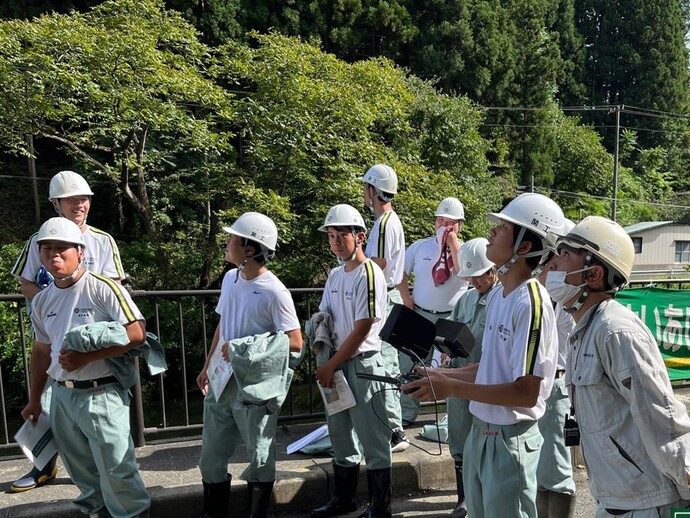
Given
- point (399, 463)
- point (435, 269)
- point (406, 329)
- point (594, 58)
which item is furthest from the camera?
point (594, 58)

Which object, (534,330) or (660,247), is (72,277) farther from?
(660,247)

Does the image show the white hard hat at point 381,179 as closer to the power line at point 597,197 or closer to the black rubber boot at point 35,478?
the black rubber boot at point 35,478

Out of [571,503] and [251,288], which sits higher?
[251,288]

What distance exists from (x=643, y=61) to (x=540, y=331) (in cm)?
5684

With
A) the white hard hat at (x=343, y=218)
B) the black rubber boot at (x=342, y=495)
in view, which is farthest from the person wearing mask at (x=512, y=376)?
the black rubber boot at (x=342, y=495)

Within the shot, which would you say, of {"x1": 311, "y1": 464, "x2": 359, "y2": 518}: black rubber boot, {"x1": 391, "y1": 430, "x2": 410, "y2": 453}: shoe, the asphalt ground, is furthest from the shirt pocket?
{"x1": 391, "y1": 430, "x2": 410, "y2": 453}: shoe

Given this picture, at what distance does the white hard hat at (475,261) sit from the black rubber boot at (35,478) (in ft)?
10.5

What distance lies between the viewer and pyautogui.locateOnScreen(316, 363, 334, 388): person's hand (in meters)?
4.29

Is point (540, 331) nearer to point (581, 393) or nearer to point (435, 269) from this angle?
point (581, 393)

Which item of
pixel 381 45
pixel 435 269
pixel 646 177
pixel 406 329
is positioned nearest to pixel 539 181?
pixel 381 45

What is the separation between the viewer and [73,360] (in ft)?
12.0

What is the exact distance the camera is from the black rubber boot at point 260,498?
165 inches

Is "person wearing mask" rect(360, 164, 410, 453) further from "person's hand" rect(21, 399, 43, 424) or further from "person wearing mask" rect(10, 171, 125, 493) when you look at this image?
"person's hand" rect(21, 399, 43, 424)

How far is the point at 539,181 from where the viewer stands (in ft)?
127
